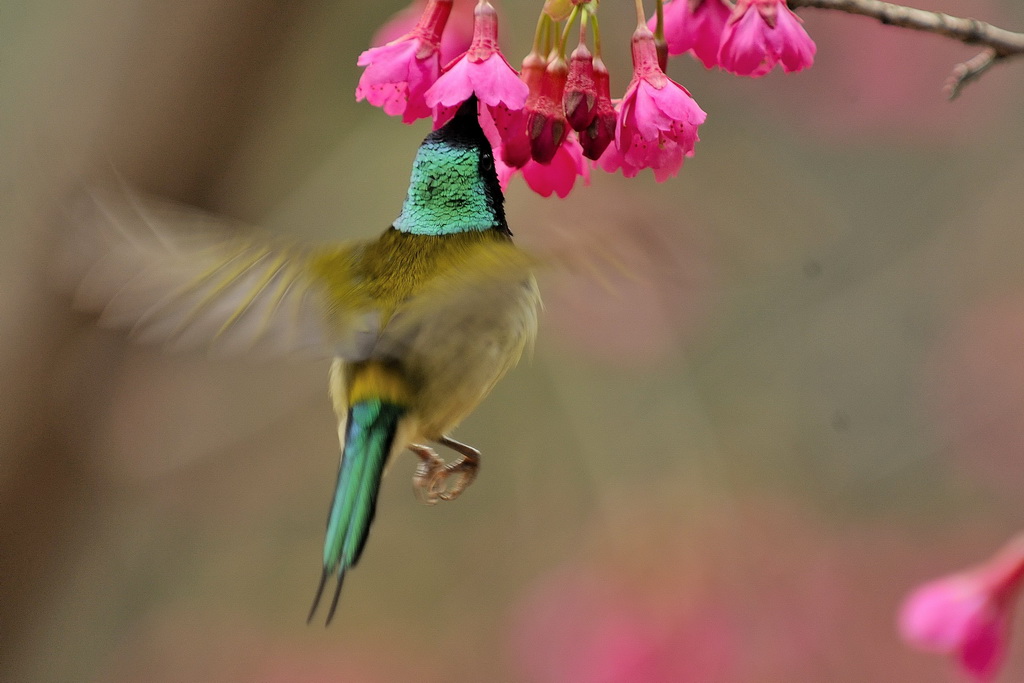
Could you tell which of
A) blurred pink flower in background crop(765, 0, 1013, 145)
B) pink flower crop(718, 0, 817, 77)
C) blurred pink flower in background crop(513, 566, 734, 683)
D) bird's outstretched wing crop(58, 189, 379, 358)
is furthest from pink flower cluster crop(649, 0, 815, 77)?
blurred pink flower in background crop(765, 0, 1013, 145)

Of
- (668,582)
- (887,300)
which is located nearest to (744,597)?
(668,582)

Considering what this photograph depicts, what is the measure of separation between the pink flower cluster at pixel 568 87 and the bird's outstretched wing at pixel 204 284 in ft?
1.09

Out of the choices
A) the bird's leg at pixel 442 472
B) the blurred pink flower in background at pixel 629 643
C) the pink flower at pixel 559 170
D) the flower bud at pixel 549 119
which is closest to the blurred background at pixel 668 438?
the blurred pink flower in background at pixel 629 643

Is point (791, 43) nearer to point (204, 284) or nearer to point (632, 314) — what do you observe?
point (204, 284)

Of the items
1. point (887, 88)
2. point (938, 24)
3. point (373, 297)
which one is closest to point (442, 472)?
point (373, 297)

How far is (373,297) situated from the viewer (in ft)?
5.64

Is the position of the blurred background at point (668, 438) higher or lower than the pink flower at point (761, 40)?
lower

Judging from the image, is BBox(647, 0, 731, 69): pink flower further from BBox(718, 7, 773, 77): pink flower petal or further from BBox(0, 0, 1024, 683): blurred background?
BBox(0, 0, 1024, 683): blurred background

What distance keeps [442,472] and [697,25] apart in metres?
0.83

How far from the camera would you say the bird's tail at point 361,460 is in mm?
1483

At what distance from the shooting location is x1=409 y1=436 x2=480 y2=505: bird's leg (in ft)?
5.78

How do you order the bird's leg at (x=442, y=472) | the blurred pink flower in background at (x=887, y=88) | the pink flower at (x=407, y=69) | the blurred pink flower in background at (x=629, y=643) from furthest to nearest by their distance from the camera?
1. the blurred pink flower in background at (x=887, y=88)
2. the blurred pink flower in background at (x=629, y=643)
3. the bird's leg at (x=442, y=472)
4. the pink flower at (x=407, y=69)

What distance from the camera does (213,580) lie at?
5.03 metres

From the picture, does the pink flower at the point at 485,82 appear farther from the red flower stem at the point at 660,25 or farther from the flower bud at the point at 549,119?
the red flower stem at the point at 660,25
